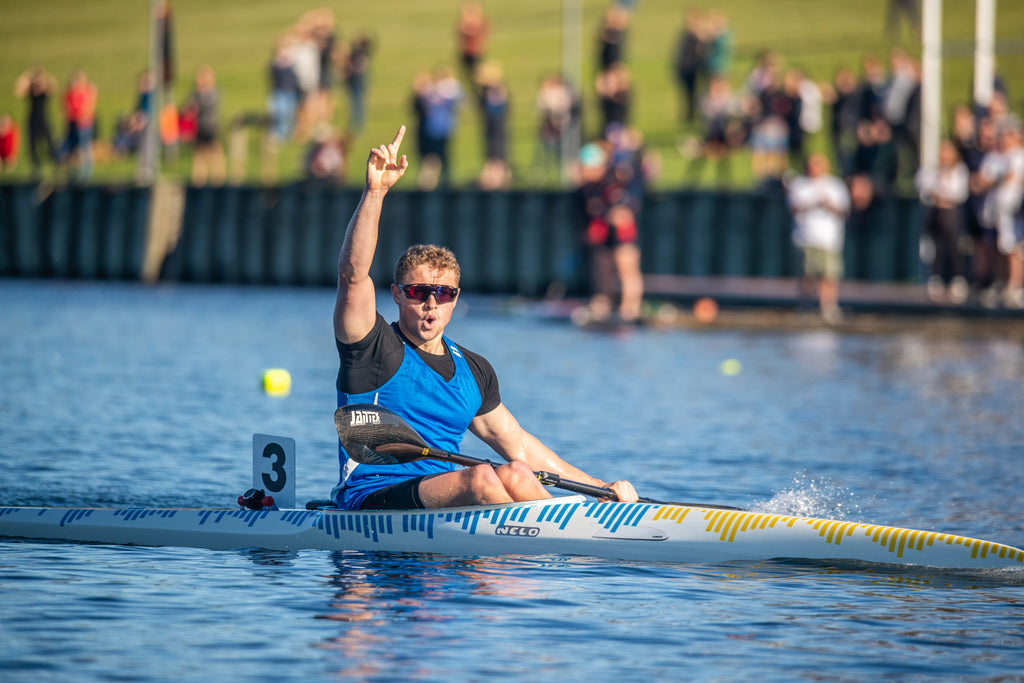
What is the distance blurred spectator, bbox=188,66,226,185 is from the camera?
29.2 metres

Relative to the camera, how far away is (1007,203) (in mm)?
21812

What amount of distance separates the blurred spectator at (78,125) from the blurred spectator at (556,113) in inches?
327

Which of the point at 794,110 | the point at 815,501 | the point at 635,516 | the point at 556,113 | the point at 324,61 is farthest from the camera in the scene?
the point at 324,61

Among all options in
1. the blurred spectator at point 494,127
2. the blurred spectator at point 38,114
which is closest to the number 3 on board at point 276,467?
the blurred spectator at point 494,127

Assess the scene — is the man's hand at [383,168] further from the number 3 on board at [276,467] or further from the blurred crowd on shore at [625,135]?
the blurred crowd on shore at [625,135]

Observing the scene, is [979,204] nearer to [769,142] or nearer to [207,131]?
[769,142]

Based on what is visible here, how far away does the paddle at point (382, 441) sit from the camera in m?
7.65

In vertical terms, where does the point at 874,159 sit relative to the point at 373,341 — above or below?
above

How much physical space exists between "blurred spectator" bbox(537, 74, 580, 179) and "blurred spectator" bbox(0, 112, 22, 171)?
10.3 metres

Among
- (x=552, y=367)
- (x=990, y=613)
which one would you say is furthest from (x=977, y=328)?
(x=990, y=613)

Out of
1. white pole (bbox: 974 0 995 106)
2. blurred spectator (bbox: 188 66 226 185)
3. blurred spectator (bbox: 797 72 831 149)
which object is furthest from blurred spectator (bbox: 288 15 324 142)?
white pole (bbox: 974 0 995 106)

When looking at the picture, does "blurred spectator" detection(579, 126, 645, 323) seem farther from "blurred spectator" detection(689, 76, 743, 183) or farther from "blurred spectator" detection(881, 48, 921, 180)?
"blurred spectator" detection(689, 76, 743, 183)

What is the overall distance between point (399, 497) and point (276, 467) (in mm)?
923

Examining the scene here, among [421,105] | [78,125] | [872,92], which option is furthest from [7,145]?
[872,92]
